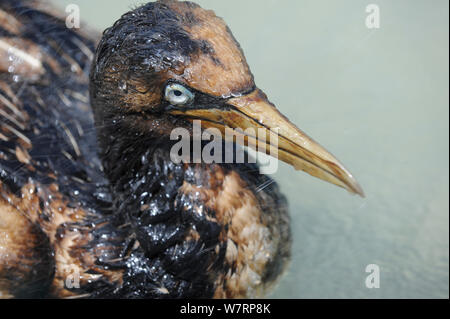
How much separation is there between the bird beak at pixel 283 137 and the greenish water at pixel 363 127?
0.45 meters

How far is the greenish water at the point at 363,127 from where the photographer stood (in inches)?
73.5

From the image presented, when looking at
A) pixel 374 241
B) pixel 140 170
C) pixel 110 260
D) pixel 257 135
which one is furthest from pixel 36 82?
pixel 374 241

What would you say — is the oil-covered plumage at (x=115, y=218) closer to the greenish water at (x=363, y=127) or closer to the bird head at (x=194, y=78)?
the bird head at (x=194, y=78)

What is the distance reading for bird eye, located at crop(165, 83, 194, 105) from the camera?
1.07 meters

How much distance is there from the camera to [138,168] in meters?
1.33

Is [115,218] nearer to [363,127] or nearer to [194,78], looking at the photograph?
[194,78]

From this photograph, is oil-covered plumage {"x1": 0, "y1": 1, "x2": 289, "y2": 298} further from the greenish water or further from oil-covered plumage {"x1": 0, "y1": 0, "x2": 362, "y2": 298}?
the greenish water

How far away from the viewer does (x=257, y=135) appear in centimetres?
109

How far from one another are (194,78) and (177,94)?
0.06 metres

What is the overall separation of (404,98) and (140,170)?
164 cm

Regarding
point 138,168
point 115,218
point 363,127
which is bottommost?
point 115,218

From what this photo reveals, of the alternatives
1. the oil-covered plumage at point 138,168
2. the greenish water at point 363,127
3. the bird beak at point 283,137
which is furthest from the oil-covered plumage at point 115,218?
the greenish water at point 363,127

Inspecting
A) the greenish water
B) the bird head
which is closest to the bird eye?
the bird head

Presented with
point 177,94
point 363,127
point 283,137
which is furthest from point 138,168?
point 363,127
